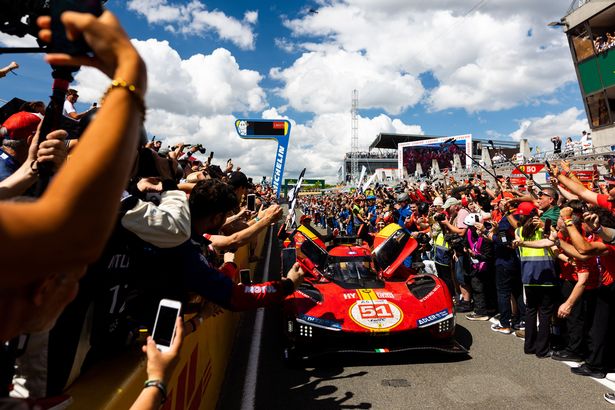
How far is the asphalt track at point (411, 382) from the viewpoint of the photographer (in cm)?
404

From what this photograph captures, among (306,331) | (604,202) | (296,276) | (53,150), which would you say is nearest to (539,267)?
(604,202)

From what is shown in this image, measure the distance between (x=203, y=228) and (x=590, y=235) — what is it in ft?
15.3

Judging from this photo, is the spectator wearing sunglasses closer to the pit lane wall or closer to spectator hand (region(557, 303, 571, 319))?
spectator hand (region(557, 303, 571, 319))

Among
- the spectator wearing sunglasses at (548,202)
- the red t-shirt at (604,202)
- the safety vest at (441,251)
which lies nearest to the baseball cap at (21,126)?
the red t-shirt at (604,202)

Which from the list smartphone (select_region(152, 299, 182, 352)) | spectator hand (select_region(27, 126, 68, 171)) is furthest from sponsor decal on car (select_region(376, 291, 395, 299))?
spectator hand (select_region(27, 126, 68, 171))

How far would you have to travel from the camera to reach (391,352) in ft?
15.8

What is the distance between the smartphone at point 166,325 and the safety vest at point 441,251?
25.1 ft

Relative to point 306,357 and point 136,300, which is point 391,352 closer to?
point 306,357

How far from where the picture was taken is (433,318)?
5.04m

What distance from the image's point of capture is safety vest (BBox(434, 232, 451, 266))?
853 cm

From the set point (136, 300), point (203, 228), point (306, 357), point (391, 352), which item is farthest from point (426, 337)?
point (136, 300)

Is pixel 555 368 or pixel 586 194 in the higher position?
pixel 586 194

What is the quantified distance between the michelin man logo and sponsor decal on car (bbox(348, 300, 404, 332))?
17747 millimetres

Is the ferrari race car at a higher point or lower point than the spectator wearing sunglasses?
lower
